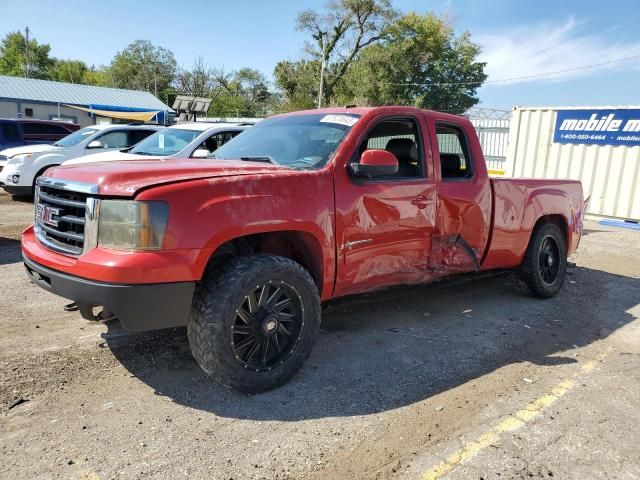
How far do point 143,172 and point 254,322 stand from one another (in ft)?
3.73

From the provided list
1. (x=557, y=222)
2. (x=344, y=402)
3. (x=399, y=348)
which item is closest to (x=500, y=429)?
(x=344, y=402)

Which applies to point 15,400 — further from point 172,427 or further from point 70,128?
point 70,128

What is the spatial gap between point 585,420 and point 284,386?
1896mm

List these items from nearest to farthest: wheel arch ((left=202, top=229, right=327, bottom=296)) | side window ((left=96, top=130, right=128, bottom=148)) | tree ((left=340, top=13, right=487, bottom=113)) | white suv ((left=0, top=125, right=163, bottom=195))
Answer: wheel arch ((left=202, top=229, right=327, bottom=296)) → white suv ((left=0, top=125, right=163, bottom=195)) → side window ((left=96, top=130, right=128, bottom=148)) → tree ((left=340, top=13, right=487, bottom=113))

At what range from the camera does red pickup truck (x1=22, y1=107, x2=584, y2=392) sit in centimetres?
287

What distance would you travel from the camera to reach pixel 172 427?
290 centimetres

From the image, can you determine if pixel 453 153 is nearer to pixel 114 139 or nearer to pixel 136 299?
pixel 136 299

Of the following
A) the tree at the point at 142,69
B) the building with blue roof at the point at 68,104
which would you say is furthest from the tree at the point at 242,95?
the building with blue roof at the point at 68,104

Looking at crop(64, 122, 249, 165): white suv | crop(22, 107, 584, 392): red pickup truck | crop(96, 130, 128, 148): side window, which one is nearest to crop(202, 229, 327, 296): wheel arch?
crop(22, 107, 584, 392): red pickup truck

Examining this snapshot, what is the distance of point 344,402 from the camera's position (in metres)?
3.27

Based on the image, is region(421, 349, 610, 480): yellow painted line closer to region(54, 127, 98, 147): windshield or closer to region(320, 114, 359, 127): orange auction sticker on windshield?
region(320, 114, 359, 127): orange auction sticker on windshield

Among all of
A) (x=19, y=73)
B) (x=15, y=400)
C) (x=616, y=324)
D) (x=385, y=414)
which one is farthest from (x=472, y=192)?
(x=19, y=73)

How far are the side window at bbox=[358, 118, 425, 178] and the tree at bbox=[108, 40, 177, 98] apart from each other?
7007 cm

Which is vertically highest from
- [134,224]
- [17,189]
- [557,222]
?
[134,224]
